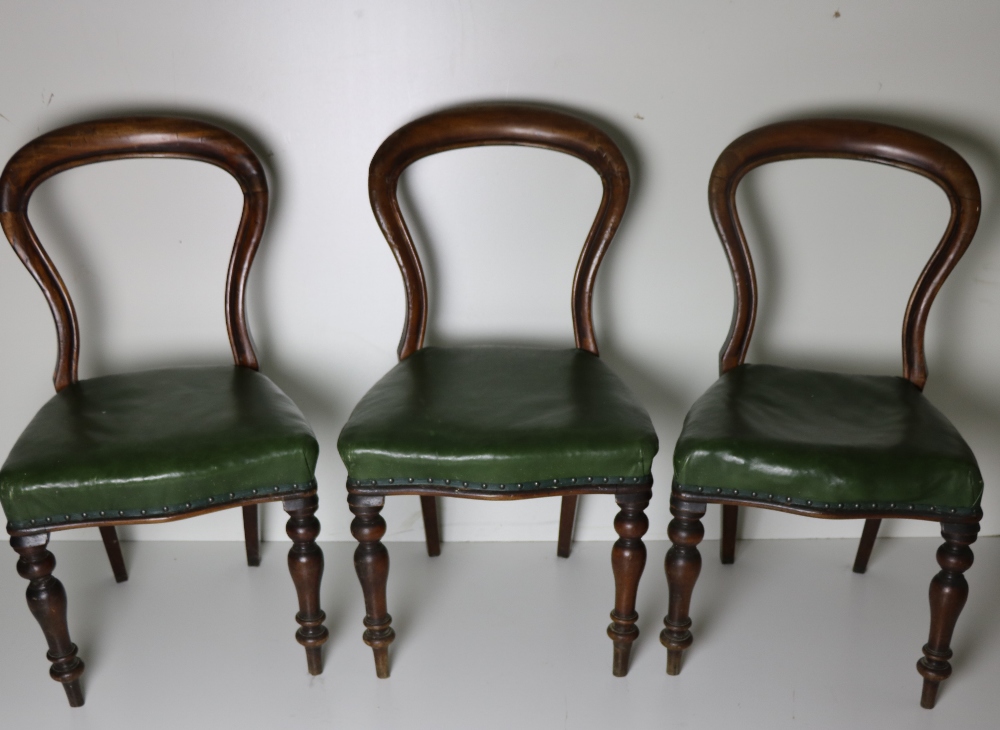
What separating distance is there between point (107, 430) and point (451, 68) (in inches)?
38.2

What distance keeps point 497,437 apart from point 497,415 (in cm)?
7

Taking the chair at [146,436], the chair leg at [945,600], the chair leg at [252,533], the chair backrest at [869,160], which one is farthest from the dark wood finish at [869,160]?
the chair leg at [252,533]

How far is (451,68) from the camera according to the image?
194cm

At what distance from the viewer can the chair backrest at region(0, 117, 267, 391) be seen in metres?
1.86

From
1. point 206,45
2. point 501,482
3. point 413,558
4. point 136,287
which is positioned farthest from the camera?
point 413,558

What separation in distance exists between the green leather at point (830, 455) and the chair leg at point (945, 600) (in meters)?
0.06

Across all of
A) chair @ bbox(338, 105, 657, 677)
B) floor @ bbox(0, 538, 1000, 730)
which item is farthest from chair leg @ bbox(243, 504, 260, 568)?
chair @ bbox(338, 105, 657, 677)

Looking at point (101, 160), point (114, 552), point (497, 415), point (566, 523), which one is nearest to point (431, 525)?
point (566, 523)

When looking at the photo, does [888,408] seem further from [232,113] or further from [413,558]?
[232,113]

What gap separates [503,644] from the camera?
1.97 m

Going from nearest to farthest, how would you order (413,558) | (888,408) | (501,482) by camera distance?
(501,482)
(888,408)
(413,558)

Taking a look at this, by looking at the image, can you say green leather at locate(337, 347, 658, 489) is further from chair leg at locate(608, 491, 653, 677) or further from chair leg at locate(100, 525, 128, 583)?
chair leg at locate(100, 525, 128, 583)

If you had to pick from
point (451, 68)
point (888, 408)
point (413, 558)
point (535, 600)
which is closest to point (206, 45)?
point (451, 68)

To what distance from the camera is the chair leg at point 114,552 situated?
6.93ft
